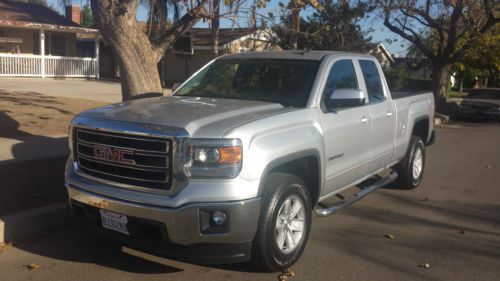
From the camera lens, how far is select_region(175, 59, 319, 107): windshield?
5.29m

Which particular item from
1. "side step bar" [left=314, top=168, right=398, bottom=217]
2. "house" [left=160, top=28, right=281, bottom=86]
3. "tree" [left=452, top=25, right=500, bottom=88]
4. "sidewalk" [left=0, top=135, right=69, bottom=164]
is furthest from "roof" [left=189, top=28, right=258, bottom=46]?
"side step bar" [left=314, top=168, right=398, bottom=217]

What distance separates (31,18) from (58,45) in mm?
Result: 2980

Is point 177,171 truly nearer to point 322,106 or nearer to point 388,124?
point 322,106

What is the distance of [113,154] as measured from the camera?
4297 mm

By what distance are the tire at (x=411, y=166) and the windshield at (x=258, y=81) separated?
2.78 m

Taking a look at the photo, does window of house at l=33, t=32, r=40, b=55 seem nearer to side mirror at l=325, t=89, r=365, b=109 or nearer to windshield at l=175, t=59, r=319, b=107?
windshield at l=175, t=59, r=319, b=107

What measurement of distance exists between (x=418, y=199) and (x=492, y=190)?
4.73 feet

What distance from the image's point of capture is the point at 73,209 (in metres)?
4.68

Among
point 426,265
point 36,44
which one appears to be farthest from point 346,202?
point 36,44

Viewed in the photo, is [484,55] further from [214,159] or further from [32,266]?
[32,266]

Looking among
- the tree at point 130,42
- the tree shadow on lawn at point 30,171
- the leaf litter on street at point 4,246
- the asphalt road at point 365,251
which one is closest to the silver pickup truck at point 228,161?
the asphalt road at point 365,251

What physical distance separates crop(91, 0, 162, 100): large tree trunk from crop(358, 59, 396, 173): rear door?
357 centimetres

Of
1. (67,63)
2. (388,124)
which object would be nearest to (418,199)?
(388,124)

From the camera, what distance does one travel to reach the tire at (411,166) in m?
7.59
